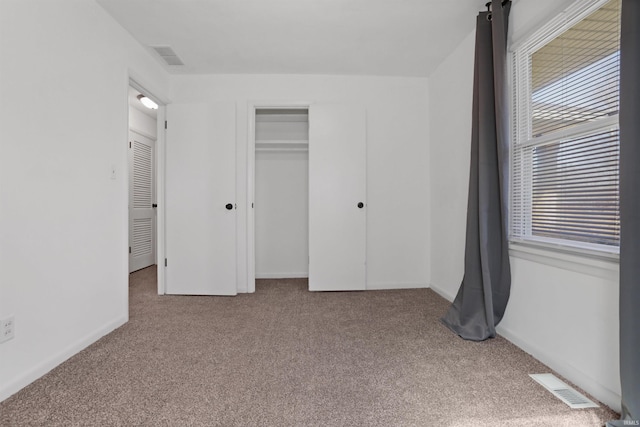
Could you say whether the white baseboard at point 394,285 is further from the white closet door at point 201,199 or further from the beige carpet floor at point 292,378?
the white closet door at point 201,199

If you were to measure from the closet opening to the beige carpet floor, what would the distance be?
151cm

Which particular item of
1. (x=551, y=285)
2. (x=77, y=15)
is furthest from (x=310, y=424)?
(x=77, y=15)

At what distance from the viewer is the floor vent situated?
1425mm

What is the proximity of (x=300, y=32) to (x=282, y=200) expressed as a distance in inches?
80.7

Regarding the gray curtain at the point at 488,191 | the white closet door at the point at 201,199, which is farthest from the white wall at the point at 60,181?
the gray curtain at the point at 488,191

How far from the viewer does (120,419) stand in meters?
1.33

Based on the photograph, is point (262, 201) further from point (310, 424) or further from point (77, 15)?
point (310, 424)

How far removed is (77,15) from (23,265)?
159cm

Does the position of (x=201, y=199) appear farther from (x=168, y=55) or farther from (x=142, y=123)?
(x=142, y=123)

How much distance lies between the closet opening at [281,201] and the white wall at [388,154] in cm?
62

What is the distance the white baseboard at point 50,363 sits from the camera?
1.50 metres

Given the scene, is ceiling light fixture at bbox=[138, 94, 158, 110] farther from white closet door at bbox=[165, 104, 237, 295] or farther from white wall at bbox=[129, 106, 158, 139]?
white closet door at bbox=[165, 104, 237, 295]

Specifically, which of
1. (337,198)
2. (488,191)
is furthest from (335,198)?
(488,191)

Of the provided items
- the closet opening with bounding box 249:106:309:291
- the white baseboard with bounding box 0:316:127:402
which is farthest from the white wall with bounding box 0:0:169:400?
the closet opening with bounding box 249:106:309:291
